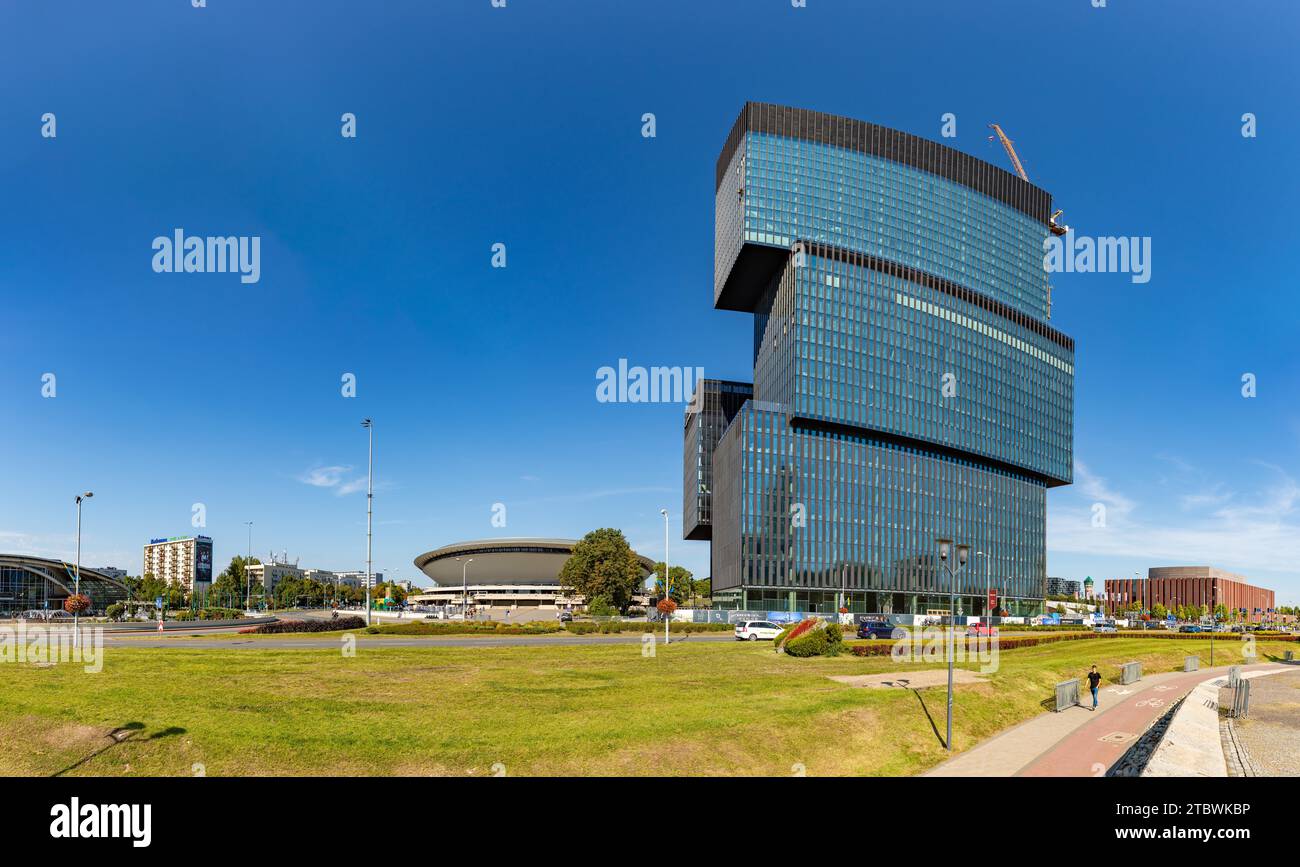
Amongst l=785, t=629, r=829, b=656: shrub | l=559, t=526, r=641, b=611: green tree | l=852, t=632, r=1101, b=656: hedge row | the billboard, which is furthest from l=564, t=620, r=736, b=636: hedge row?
the billboard

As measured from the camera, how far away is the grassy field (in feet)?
63.0

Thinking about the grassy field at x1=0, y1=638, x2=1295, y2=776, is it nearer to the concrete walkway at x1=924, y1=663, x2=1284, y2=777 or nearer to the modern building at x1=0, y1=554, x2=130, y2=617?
the concrete walkway at x1=924, y1=663, x2=1284, y2=777

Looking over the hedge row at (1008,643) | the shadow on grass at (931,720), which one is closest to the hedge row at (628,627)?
the hedge row at (1008,643)

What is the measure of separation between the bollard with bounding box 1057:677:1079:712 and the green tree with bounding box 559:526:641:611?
80.4 meters

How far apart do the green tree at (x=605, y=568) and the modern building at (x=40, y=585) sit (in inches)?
3820

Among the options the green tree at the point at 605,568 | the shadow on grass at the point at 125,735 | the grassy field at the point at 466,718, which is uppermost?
the shadow on grass at the point at 125,735

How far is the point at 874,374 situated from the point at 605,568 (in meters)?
56.4

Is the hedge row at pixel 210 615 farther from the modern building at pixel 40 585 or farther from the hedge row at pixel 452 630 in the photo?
the hedge row at pixel 452 630

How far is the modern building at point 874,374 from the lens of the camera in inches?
4754

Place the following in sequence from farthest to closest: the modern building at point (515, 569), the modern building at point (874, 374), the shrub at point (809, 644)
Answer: the modern building at point (515, 569)
the modern building at point (874, 374)
the shrub at point (809, 644)

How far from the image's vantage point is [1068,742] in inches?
946

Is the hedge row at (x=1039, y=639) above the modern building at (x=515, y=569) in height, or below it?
above
